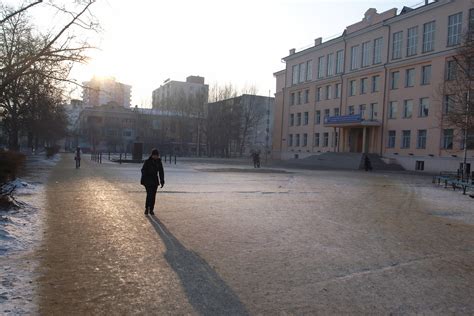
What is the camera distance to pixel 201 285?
5.39m

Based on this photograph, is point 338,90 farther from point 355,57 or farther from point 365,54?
point 365,54

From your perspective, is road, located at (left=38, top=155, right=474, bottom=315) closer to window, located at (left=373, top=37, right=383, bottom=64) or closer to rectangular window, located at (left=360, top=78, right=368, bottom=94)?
window, located at (left=373, top=37, right=383, bottom=64)

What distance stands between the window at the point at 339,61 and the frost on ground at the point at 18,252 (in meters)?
54.2

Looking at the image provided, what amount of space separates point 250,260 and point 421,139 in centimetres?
4486

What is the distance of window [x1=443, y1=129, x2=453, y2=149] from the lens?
141 feet

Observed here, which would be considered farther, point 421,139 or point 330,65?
point 330,65

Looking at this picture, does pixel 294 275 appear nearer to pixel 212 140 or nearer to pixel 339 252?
pixel 339 252

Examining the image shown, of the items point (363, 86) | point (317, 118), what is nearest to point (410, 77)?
point (363, 86)

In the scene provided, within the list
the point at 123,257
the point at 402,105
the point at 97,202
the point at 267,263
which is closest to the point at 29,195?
the point at 97,202

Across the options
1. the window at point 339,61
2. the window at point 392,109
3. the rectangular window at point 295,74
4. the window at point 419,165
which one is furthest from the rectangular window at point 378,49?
the rectangular window at point 295,74

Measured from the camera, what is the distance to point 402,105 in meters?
49.6

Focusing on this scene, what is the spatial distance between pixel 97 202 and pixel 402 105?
43.9 metres

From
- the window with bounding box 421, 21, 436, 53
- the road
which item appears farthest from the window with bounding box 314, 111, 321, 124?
the road

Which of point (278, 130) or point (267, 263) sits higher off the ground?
point (278, 130)
